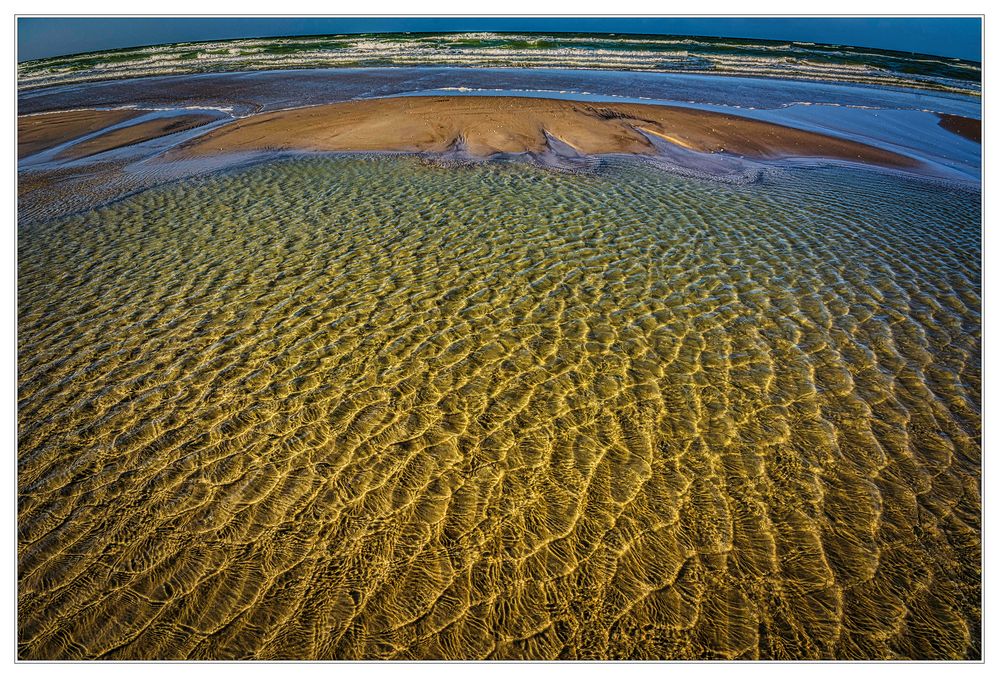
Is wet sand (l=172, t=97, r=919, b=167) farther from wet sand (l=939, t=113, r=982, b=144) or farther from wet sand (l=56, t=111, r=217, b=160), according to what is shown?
wet sand (l=939, t=113, r=982, b=144)

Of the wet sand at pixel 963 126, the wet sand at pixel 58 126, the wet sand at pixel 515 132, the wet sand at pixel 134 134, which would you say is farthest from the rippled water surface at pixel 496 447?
the wet sand at pixel 963 126

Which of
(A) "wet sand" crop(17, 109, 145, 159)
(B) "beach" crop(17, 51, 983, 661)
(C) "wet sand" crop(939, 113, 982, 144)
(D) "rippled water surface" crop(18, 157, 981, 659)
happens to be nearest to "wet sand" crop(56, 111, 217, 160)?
(A) "wet sand" crop(17, 109, 145, 159)

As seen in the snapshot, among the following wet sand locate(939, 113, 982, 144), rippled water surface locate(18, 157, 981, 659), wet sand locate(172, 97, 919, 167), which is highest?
wet sand locate(939, 113, 982, 144)

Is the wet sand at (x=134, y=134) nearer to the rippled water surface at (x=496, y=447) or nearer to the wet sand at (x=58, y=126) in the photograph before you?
the wet sand at (x=58, y=126)

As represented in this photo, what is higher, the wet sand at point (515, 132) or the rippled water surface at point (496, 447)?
the wet sand at point (515, 132)

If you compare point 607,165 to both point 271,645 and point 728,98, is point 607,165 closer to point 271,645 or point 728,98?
point 271,645

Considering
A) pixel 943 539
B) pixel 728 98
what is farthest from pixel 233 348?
pixel 728 98

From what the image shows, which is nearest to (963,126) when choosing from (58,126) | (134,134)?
(134,134)
